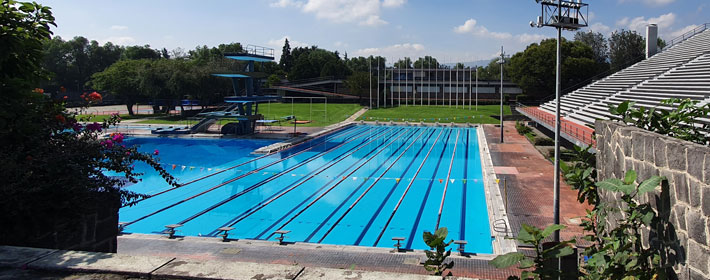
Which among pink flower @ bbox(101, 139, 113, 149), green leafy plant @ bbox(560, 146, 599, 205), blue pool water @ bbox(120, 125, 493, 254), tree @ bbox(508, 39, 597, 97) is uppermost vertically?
tree @ bbox(508, 39, 597, 97)

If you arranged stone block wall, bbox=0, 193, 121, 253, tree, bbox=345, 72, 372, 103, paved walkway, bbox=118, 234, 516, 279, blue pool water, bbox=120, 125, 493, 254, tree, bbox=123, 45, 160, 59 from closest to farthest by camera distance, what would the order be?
stone block wall, bbox=0, 193, 121, 253 < paved walkway, bbox=118, 234, 516, 279 < blue pool water, bbox=120, 125, 493, 254 < tree, bbox=345, 72, 372, 103 < tree, bbox=123, 45, 160, 59

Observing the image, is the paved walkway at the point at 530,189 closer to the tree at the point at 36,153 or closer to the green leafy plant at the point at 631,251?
the green leafy plant at the point at 631,251

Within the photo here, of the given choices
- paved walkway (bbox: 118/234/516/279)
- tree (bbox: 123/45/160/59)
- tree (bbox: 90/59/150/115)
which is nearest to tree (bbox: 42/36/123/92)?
tree (bbox: 123/45/160/59)

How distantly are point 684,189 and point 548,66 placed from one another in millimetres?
58036

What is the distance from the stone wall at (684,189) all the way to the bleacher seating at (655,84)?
1836 cm

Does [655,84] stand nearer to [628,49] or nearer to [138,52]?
[628,49]

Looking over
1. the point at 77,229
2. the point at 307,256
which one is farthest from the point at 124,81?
the point at 77,229

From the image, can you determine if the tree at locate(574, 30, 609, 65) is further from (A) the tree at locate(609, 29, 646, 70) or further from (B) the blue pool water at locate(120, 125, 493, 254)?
(B) the blue pool water at locate(120, 125, 493, 254)

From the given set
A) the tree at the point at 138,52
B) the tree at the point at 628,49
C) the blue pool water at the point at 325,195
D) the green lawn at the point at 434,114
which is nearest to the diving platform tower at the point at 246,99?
the blue pool water at the point at 325,195

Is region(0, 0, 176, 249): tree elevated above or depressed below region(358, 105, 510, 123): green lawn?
above

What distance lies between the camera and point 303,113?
2190 inches

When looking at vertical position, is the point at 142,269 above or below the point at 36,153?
below

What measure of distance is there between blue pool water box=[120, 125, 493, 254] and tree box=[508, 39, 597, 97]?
3105 cm

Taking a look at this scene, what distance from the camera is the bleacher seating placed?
76.7 ft
